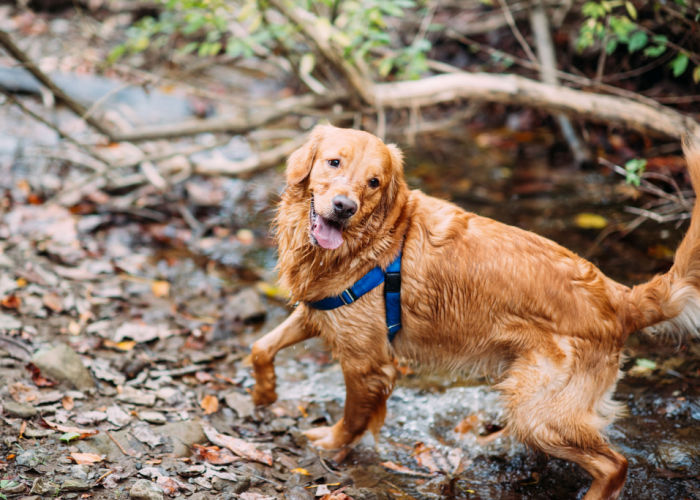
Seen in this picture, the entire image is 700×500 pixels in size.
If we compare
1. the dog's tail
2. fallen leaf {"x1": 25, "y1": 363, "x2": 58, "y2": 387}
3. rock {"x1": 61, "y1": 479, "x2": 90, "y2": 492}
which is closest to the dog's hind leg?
the dog's tail

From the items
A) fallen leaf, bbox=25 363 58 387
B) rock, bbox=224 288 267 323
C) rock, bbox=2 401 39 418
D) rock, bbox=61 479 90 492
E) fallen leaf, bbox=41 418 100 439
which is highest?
rock, bbox=61 479 90 492

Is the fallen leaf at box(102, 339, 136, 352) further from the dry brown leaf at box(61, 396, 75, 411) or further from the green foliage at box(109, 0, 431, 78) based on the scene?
the green foliage at box(109, 0, 431, 78)

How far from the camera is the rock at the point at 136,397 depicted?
12.7 ft

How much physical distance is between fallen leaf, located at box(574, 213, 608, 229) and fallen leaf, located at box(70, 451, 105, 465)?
16.7 feet

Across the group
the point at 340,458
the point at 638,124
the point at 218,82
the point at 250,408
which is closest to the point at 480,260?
the point at 340,458

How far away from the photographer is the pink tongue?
3.22 m

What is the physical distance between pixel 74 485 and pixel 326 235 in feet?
5.70

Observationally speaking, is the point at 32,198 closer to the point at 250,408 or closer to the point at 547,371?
the point at 250,408

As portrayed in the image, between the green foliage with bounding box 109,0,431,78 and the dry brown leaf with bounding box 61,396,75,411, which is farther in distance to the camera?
the green foliage with bounding box 109,0,431,78

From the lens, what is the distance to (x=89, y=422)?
137 inches

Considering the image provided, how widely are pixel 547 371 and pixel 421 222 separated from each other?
3.65 feet

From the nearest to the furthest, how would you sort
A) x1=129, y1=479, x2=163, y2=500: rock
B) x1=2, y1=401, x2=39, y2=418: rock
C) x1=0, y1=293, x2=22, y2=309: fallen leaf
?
x1=129, y1=479, x2=163, y2=500: rock
x1=2, y1=401, x2=39, y2=418: rock
x1=0, y1=293, x2=22, y2=309: fallen leaf

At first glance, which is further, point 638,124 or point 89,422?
point 638,124

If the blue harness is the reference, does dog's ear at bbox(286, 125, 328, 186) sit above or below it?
above
